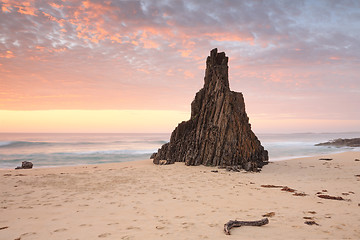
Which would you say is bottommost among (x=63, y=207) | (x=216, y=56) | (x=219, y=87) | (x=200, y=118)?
(x=63, y=207)

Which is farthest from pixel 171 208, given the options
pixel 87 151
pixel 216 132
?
pixel 87 151

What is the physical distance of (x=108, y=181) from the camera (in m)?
11.8

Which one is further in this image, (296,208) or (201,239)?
(296,208)

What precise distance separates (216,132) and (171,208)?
32.7ft

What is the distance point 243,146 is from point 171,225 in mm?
11801

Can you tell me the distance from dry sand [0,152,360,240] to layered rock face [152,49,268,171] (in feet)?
13.2

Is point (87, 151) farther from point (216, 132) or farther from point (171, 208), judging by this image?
point (171, 208)

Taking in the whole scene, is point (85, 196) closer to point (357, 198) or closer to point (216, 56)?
point (357, 198)

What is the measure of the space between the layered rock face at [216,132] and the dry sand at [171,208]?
4.01m

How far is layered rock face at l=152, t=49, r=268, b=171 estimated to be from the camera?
16.3m

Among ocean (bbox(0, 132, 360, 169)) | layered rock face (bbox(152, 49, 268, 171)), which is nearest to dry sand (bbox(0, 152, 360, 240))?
layered rock face (bbox(152, 49, 268, 171))

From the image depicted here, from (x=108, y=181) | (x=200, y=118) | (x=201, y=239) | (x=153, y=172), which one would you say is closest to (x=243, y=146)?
(x=200, y=118)

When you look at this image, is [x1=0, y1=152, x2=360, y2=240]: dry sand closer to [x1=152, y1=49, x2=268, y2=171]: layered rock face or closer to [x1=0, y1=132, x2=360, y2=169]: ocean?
[x1=152, y1=49, x2=268, y2=171]: layered rock face

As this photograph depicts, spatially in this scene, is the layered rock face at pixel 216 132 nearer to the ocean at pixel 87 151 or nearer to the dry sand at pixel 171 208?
the dry sand at pixel 171 208
